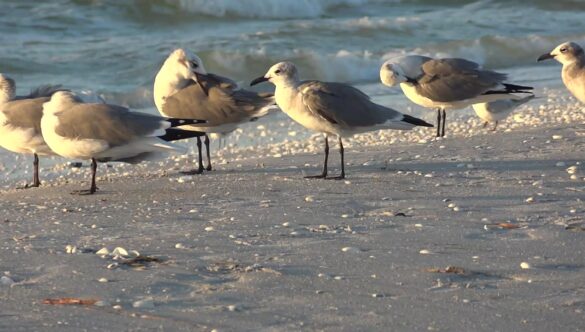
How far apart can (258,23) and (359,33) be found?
2.46m

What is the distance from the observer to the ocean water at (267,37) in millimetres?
17094

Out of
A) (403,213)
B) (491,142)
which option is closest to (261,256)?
(403,213)

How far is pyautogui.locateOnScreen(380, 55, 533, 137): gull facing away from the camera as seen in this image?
443 inches

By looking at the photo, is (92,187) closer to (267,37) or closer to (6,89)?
(6,89)

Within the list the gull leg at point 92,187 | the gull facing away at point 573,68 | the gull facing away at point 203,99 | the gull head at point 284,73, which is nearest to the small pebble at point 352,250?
the gull leg at point 92,187

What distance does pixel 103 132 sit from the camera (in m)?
8.10

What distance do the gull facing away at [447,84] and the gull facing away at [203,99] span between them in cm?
199

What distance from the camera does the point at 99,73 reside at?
17094 millimetres

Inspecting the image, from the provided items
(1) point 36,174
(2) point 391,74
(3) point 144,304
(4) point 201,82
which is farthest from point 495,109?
(3) point 144,304

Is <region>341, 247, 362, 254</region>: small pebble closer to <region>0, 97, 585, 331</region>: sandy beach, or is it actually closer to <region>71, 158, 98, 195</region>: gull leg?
<region>0, 97, 585, 331</region>: sandy beach

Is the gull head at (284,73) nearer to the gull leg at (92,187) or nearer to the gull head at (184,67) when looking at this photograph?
the gull head at (184,67)

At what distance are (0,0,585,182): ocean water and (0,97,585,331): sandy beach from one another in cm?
451

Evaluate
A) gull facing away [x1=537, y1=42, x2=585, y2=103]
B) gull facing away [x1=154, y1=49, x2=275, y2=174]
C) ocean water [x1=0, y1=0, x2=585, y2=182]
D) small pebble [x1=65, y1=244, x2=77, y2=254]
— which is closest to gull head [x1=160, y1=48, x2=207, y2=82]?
gull facing away [x1=154, y1=49, x2=275, y2=174]

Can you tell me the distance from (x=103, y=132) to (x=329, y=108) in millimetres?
1603
